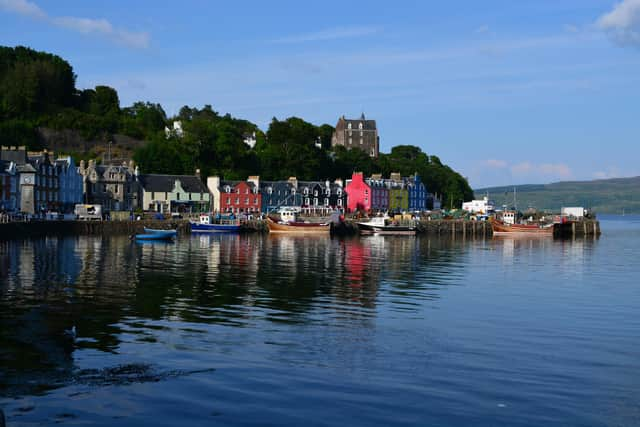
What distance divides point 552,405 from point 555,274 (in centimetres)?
3748

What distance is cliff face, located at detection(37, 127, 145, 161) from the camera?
166m

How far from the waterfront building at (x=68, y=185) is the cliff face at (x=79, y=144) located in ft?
136

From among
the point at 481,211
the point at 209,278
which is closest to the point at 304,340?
the point at 209,278

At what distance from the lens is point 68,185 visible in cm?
11888

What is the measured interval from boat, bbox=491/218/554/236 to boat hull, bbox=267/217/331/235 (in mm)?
30648

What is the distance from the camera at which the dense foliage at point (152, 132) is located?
150375 mm

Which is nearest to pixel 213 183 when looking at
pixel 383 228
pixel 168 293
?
pixel 383 228

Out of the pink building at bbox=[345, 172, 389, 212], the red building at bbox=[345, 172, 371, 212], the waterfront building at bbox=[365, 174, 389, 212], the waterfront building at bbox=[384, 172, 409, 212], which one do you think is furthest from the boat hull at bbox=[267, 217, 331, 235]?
the waterfront building at bbox=[384, 172, 409, 212]

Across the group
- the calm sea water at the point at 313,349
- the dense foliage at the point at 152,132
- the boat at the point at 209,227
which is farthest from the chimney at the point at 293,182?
the calm sea water at the point at 313,349

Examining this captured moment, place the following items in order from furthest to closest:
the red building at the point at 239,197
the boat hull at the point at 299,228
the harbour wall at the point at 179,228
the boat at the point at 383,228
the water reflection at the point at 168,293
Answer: the red building at the point at 239,197, the boat at the point at 383,228, the boat hull at the point at 299,228, the harbour wall at the point at 179,228, the water reflection at the point at 168,293

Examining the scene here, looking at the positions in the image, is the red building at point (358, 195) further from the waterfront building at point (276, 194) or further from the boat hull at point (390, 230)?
the boat hull at point (390, 230)

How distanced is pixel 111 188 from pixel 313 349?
11032 cm

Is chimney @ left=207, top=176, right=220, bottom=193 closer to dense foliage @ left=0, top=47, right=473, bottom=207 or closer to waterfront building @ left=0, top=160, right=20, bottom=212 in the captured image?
dense foliage @ left=0, top=47, right=473, bottom=207

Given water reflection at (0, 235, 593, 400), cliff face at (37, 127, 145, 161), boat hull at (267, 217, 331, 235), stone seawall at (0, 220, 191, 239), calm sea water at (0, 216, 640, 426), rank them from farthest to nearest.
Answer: cliff face at (37, 127, 145, 161), boat hull at (267, 217, 331, 235), stone seawall at (0, 220, 191, 239), water reflection at (0, 235, 593, 400), calm sea water at (0, 216, 640, 426)
